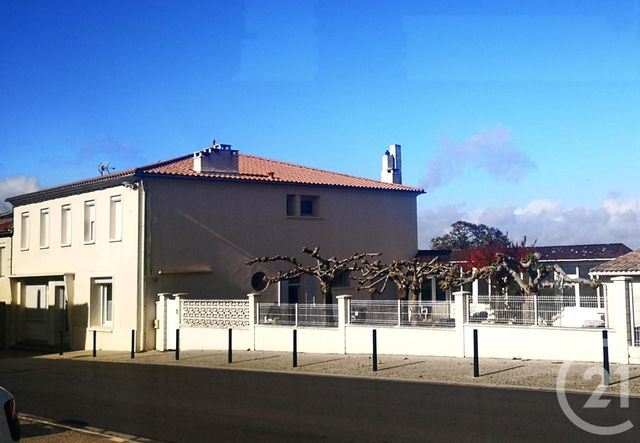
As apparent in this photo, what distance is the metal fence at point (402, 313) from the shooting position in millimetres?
19016

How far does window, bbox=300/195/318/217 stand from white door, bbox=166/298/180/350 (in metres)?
8.24

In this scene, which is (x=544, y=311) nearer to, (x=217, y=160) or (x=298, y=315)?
(x=298, y=315)

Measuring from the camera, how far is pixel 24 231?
3478cm

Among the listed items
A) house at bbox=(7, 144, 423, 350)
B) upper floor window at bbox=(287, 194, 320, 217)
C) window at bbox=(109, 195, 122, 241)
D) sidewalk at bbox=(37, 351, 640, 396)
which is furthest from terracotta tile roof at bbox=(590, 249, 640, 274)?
window at bbox=(109, 195, 122, 241)

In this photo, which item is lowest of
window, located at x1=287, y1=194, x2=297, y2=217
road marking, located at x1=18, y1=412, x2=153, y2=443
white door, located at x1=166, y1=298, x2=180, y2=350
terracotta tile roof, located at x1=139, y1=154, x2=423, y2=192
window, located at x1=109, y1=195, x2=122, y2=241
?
road marking, located at x1=18, y1=412, x2=153, y2=443

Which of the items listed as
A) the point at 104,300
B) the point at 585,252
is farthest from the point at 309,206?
the point at 585,252

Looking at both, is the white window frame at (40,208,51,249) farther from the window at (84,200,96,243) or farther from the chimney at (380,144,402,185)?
the chimney at (380,144,402,185)

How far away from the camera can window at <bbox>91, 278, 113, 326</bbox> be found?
28938mm

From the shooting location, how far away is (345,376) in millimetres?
16234

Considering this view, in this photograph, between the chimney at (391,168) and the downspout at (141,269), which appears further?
the chimney at (391,168)

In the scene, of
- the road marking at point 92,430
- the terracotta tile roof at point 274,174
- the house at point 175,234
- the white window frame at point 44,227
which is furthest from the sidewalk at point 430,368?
the white window frame at point 44,227

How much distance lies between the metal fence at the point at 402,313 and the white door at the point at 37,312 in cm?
1708

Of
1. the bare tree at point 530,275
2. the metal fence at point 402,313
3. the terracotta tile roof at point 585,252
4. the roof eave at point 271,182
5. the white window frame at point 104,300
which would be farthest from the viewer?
the terracotta tile roof at point 585,252

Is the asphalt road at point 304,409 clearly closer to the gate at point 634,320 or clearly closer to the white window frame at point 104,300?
the gate at point 634,320
